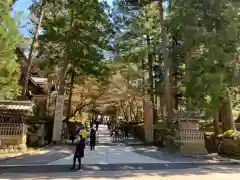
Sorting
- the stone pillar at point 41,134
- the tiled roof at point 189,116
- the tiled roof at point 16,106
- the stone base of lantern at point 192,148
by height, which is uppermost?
the tiled roof at point 16,106

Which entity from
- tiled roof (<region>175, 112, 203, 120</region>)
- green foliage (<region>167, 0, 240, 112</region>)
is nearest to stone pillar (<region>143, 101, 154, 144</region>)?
tiled roof (<region>175, 112, 203, 120</region>)

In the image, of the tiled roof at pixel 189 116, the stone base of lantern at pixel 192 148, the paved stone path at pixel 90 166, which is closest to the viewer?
the paved stone path at pixel 90 166

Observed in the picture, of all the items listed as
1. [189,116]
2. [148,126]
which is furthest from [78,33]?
[189,116]

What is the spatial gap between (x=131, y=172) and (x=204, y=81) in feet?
20.3

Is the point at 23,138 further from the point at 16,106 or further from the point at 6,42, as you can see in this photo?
the point at 6,42

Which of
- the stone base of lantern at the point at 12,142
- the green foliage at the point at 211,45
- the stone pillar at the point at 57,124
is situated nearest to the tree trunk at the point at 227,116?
the green foliage at the point at 211,45

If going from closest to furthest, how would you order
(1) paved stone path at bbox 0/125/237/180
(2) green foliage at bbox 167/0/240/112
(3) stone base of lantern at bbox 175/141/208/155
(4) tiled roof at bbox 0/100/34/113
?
(1) paved stone path at bbox 0/125/237/180 → (2) green foliage at bbox 167/0/240/112 → (3) stone base of lantern at bbox 175/141/208/155 → (4) tiled roof at bbox 0/100/34/113

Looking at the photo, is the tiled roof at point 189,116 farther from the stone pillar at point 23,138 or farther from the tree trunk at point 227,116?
the stone pillar at point 23,138

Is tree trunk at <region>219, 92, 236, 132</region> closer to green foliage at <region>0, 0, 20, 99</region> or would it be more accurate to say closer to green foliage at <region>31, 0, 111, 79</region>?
green foliage at <region>31, 0, 111, 79</region>

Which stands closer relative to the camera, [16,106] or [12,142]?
[12,142]

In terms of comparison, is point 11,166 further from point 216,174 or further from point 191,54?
point 191,54

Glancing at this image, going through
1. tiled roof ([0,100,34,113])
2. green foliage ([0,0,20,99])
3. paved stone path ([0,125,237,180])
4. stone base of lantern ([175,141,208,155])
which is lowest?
paved stone path ([0,125,237,180])

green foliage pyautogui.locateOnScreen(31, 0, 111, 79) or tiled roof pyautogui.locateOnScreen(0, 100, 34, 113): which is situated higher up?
green foliage pyautogui.locateOnScreen(31, 0, 111, 79)

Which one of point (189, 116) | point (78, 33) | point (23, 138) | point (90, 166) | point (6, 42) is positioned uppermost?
point (78, 33)
